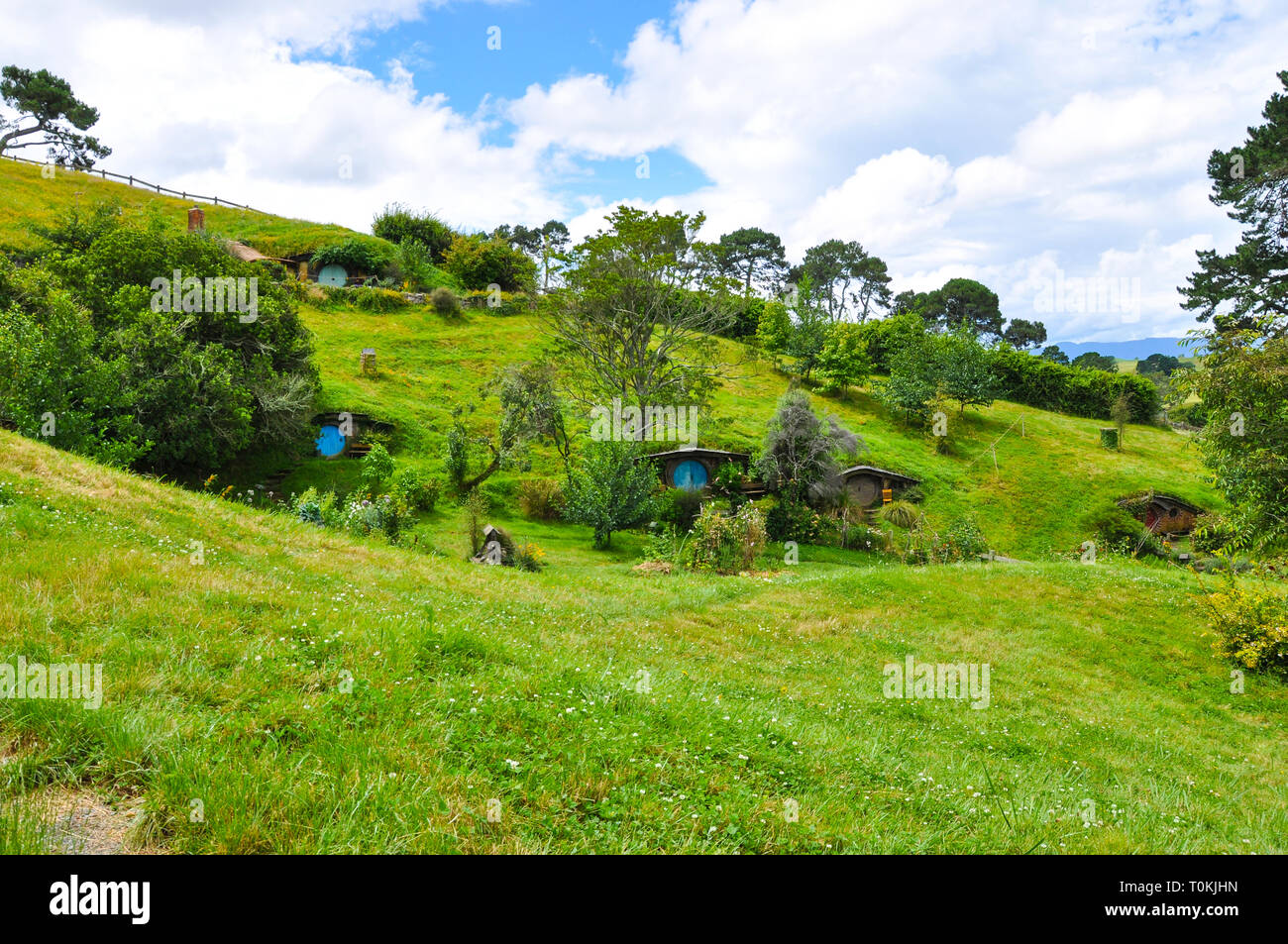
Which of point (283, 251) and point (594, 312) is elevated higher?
point (283, 251)

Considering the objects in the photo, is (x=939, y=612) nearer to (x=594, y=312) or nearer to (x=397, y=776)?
(x=397, y=776)

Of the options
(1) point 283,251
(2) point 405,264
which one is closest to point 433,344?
(2) point 405,264

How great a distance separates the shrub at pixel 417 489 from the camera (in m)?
25.5

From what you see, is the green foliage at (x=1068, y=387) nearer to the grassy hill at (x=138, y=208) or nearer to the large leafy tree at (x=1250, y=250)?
the large leafy tree at (x=1250, y=250)

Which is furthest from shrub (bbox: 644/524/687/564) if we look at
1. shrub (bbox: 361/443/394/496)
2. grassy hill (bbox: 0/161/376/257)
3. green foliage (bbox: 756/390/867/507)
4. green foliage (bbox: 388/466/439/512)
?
grassy hill (bbox: 0/161/376/257)

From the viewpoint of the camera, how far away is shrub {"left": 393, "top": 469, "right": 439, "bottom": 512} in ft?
83.5

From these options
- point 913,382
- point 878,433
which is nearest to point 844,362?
point 913,382

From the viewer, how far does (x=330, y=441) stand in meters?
32.2

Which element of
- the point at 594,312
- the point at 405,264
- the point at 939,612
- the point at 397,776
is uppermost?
the point at 405,264

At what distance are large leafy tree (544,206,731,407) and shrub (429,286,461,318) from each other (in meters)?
22.9

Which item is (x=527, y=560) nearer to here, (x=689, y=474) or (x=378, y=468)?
(x=378, y=468)

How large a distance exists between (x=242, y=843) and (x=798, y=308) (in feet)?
197

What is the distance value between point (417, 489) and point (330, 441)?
8970 mm

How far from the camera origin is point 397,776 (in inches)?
136
